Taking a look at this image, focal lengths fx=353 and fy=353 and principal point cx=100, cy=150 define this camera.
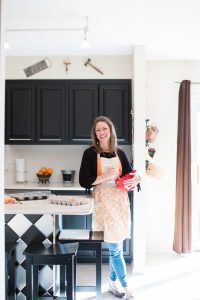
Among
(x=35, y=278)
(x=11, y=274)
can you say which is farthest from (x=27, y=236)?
(x=35, y=278)

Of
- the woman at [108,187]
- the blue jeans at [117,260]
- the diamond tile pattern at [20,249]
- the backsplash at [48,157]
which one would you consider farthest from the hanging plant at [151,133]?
the diamond tile pattern at [20,249]

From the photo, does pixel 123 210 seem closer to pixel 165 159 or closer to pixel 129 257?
pixel 129 257

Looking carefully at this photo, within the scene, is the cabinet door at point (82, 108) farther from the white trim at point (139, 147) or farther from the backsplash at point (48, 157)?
the white trim at point (139, 147)

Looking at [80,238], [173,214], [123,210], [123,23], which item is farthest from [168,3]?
[173,214]

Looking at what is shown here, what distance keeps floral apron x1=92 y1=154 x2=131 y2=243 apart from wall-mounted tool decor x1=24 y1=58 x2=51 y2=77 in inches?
74.9

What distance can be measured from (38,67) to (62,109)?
25.0 inches

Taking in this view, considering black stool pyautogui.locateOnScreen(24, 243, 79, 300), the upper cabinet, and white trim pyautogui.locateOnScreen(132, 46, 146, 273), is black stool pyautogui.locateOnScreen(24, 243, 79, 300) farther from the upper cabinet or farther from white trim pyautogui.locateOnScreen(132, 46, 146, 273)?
the upper cabinet

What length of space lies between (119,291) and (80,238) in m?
0.90

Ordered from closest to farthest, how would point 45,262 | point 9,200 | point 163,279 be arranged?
point 45,262 < point 9,200 < point 163,279

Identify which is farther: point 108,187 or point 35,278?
point 108,187

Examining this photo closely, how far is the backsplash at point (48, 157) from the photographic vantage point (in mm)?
4695

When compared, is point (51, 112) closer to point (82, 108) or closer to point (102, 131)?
point (82, 108)

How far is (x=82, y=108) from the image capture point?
4414 mm

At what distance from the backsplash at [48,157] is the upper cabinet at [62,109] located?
0.28m
